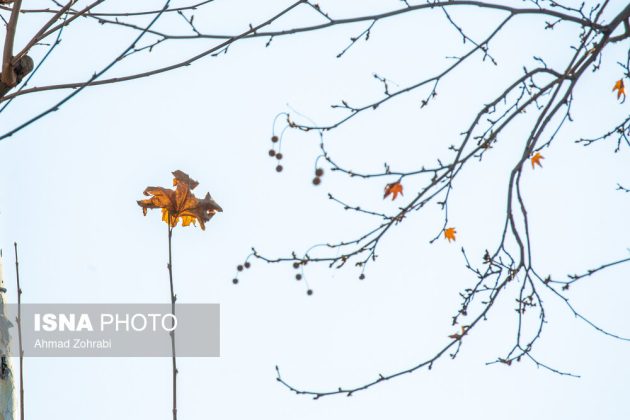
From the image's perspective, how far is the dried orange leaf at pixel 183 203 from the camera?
2.49 m

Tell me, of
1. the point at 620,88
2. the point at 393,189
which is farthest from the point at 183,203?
the point at 620,88

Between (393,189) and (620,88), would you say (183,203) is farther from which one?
(620,88)

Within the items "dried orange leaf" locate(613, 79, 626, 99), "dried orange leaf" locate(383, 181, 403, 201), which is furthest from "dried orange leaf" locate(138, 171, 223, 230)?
"dried orange leaf" locate(613, 79, 626, 99)

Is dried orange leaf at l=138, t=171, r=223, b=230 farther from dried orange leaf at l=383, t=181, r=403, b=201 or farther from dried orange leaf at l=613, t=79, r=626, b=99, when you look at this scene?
dried orange leaf at l=613, t=79, r=626, b=99

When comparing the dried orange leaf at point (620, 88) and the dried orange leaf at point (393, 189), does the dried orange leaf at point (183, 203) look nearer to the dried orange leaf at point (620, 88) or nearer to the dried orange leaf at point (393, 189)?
the dried orange leaf at point (393, 189)

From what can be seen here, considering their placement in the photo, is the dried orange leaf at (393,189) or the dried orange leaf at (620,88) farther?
the dried orange leaf at (620,88)

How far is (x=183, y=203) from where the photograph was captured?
2502 millimetres

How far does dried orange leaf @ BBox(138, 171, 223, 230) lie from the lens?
2.49 metres

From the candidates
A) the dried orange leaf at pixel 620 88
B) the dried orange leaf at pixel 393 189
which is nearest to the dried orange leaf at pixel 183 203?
the dried orange leaf at pixel 393 189

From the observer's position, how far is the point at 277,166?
106 inches

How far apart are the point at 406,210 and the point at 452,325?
20.0 inches

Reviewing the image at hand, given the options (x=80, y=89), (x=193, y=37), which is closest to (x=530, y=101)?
(x=193, y=37)

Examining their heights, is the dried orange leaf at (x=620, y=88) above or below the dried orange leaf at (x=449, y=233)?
above

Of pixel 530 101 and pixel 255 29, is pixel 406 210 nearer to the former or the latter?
pixel 530 101
